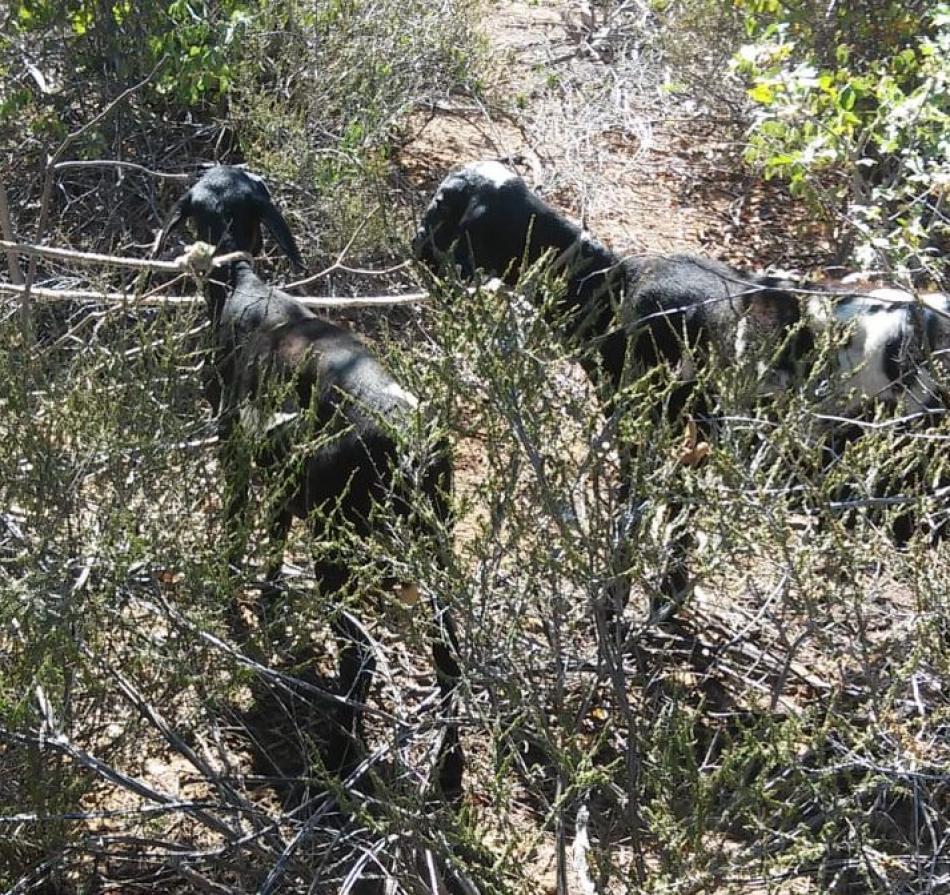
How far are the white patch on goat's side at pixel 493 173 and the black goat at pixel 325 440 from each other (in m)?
1.16

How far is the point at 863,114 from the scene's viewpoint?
7656mm

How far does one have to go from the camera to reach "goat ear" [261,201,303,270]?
5.86m

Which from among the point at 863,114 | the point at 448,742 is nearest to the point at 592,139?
the point at 863,114

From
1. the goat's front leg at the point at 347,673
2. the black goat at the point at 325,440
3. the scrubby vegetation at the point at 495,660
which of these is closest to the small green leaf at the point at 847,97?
the scrubby vegetation at the point at 495,660

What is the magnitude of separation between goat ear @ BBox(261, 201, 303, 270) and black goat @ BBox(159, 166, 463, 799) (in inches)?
11.3

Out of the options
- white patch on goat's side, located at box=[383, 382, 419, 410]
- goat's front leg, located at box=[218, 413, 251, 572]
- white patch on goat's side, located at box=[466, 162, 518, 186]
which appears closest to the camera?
goat's front leg, located at box=[218, 413, 251, 572]

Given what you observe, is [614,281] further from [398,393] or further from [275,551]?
[275,551]

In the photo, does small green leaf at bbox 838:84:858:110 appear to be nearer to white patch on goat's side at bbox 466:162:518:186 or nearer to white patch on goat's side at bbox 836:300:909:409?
white patch on goat's side at bbox 836:300:909:409

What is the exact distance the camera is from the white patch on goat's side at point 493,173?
5.96 metres

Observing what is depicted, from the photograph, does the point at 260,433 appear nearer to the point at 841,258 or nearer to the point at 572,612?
the point at 572,612

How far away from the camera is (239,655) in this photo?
3479mm

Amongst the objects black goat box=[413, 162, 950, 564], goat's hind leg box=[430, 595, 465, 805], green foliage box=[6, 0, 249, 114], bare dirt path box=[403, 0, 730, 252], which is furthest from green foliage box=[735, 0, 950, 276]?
green foliage box=[6, 0, 249, 114]

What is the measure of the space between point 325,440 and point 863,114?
16.4 ft

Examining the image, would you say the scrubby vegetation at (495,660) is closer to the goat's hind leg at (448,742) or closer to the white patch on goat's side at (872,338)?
the goat's hind leg at (448,742)
